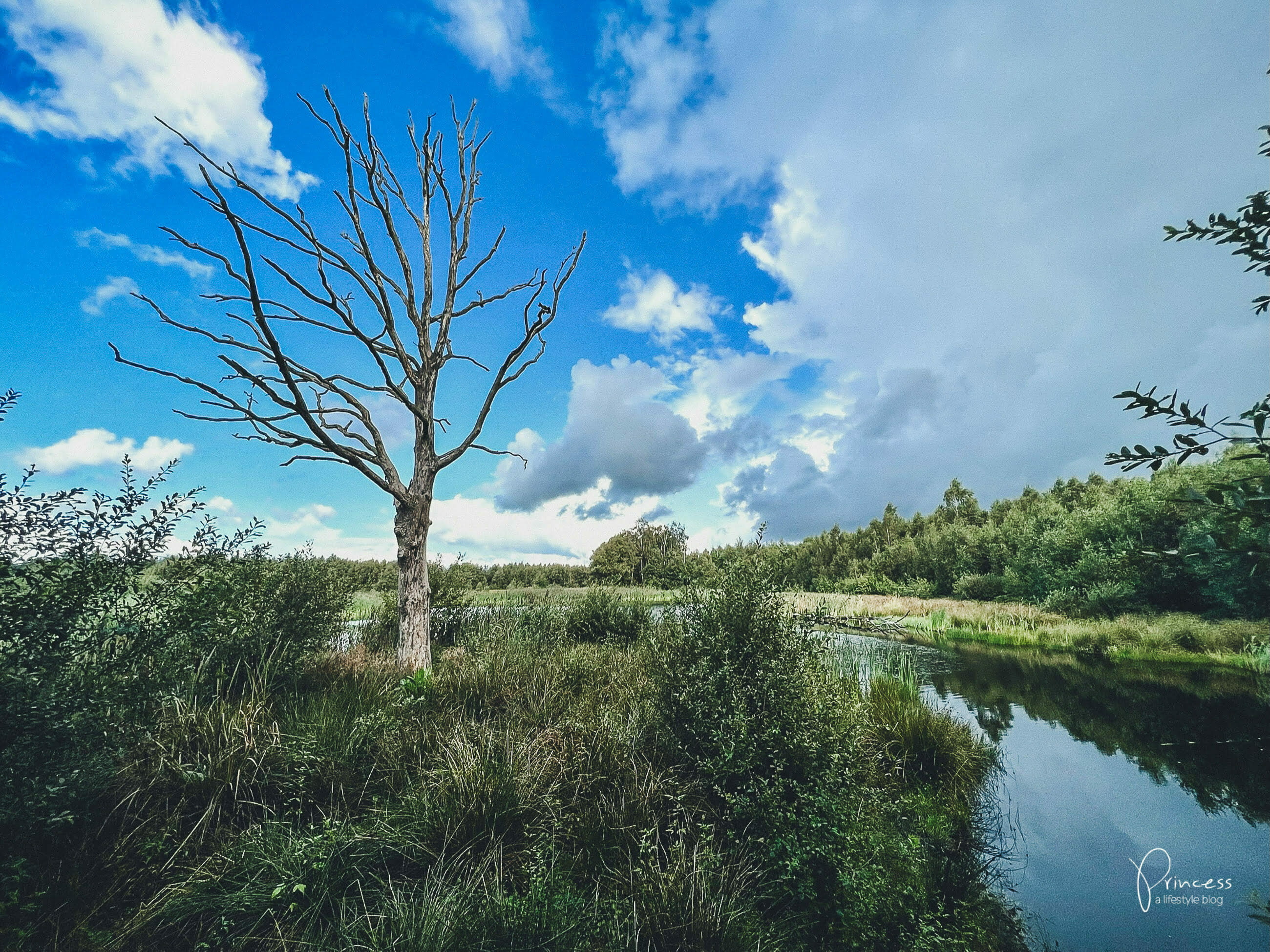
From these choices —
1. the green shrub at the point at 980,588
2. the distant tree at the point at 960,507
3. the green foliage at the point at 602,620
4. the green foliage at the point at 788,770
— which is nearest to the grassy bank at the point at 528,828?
the green foliage at the point at 788,770

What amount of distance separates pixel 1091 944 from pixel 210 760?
7.02m

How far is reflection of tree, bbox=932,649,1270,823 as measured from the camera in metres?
6.77

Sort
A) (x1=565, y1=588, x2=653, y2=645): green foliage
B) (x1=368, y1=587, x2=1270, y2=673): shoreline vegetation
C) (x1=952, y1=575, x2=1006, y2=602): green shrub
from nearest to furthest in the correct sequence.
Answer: (x1=565, y1=588, x2=653, y2=645): green foliage → (x1=368, y1=587, x2=1270, y2=673): shoreline vegetation → (x1=952, y1=575, x2=1006, y2=602): green shrub

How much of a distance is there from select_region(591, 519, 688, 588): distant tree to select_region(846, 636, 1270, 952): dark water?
409 cm

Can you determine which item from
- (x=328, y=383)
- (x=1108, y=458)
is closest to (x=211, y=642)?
(x=328, y=383)

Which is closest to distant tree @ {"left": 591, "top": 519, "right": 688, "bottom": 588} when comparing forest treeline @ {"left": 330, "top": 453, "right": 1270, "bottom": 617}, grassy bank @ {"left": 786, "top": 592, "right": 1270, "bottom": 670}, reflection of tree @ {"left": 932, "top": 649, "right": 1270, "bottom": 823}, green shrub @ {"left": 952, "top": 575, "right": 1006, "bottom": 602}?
forest treeline @ {"left": 330, "top": 453, "right": 1270, "bottom": 617}

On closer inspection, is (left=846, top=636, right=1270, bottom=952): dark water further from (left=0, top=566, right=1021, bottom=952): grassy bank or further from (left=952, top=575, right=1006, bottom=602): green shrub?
(left=952, top=575, right=1006, bottom=602): green shrub

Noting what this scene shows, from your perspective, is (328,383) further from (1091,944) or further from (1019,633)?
(1019,633)

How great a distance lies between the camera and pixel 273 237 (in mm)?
7504
